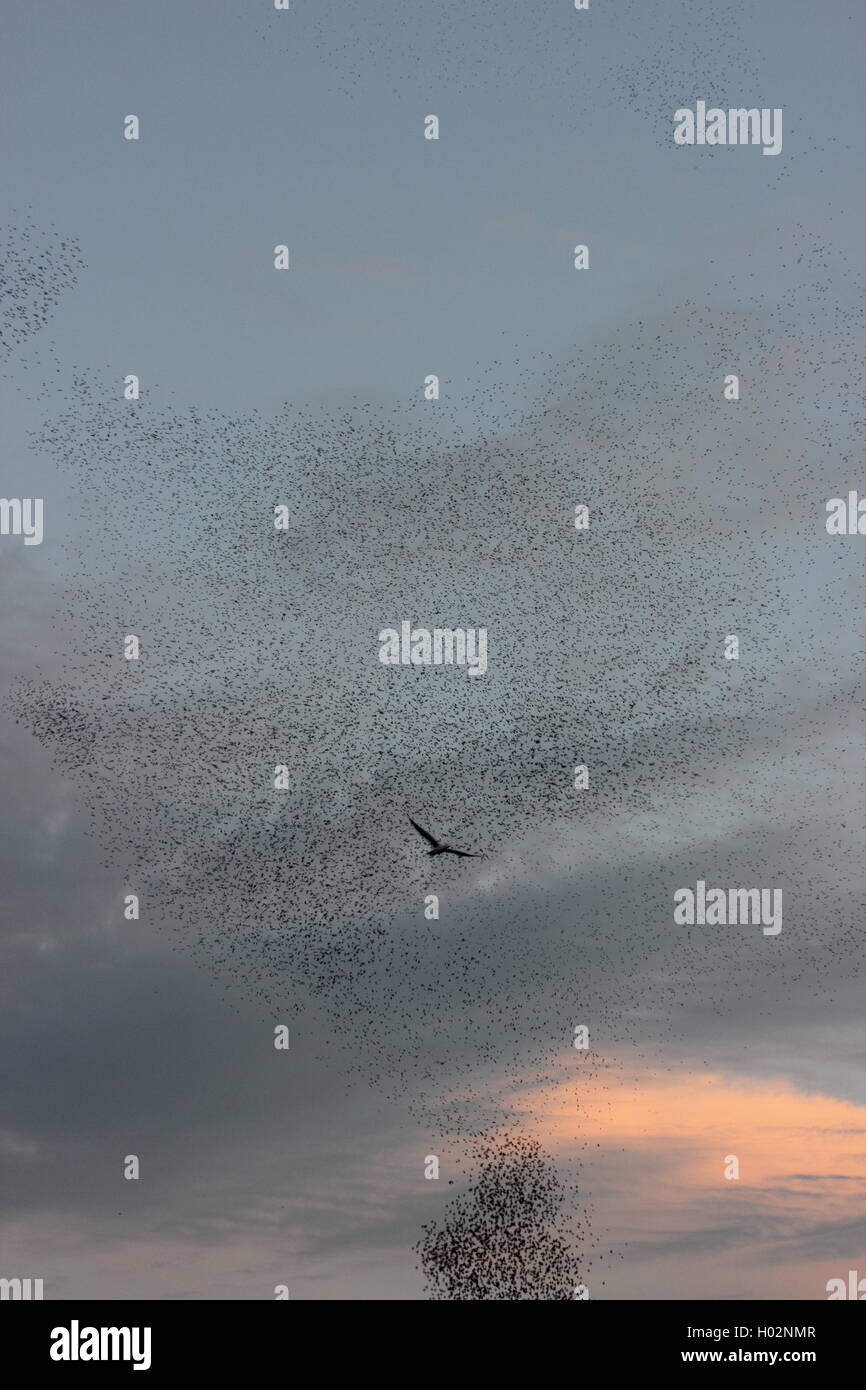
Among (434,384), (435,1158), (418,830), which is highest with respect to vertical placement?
(434,384)
